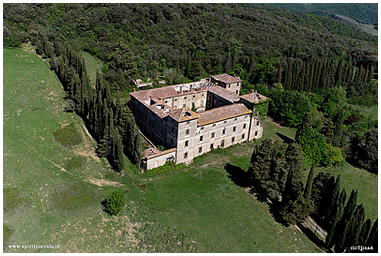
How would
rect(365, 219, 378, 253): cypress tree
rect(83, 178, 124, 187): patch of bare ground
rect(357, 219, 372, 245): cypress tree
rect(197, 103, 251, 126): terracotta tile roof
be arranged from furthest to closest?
rect(197, 103, 251, 126): terracotta tile roof, rect(83, 178, 124, 187): patch of bare ground, rect(357, 219, 372, 245): cypress tree, rect(365, 219, 378, 253): cypress tree

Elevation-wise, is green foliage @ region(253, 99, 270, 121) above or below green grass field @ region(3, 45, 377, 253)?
above

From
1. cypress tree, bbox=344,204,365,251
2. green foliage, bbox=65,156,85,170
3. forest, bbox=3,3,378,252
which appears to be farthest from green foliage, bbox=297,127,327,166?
green foliage, bbox=65,156,85,170

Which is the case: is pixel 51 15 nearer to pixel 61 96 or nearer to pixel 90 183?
pixel 61 96

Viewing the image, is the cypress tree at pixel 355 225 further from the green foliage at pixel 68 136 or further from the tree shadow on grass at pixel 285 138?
the green foliage at pixel 68 136

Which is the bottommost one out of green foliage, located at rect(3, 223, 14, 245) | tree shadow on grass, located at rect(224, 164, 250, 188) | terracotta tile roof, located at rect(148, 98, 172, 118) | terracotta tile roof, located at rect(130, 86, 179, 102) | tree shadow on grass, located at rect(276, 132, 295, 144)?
green foliage, located at rect(3, 223, 14, 245)

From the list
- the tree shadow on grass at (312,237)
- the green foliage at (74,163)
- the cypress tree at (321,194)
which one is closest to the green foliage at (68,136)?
the green foliage at (74,163)

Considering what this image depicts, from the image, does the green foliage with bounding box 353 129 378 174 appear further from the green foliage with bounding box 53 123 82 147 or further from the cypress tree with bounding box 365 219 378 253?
the green foliage with bounding box 53 123 82 147
